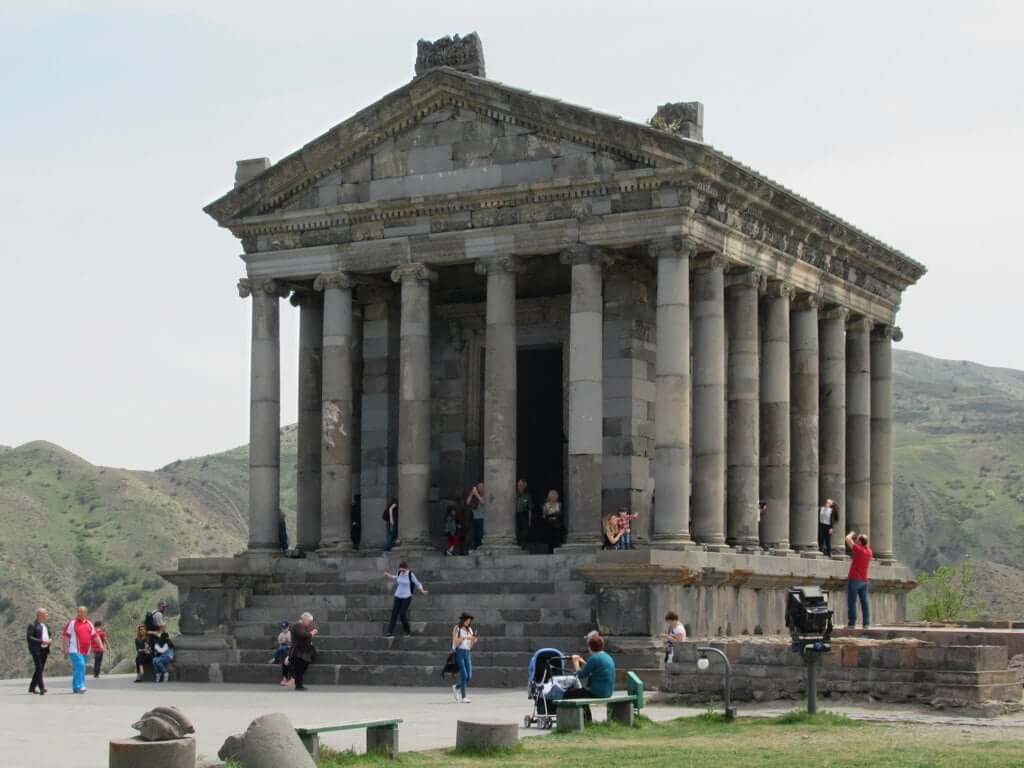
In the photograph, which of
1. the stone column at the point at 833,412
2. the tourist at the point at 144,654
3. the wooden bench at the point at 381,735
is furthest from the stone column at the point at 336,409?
the wooden bench at the point at 381,735

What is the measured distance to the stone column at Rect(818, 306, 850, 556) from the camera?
140ft

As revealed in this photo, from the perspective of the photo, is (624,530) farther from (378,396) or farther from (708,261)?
(378,396)

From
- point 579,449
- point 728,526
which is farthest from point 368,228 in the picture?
point 728,526

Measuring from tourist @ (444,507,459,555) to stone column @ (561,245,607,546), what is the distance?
10.7 ft

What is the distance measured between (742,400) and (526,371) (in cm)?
525

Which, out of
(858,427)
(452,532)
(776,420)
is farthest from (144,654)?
(858,427)

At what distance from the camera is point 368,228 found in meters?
38.5

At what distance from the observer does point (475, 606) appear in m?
33.9

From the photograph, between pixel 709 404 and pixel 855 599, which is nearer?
pixel 855 599

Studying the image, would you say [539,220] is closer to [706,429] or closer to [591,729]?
[706,429]

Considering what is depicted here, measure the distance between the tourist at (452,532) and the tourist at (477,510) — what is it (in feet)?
1.23

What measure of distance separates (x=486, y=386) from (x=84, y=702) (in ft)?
34.9

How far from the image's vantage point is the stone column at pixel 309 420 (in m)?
40.6

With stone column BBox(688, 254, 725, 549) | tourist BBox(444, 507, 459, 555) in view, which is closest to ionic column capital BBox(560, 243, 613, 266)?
stone column BBox(688, 254, 725, 549)
